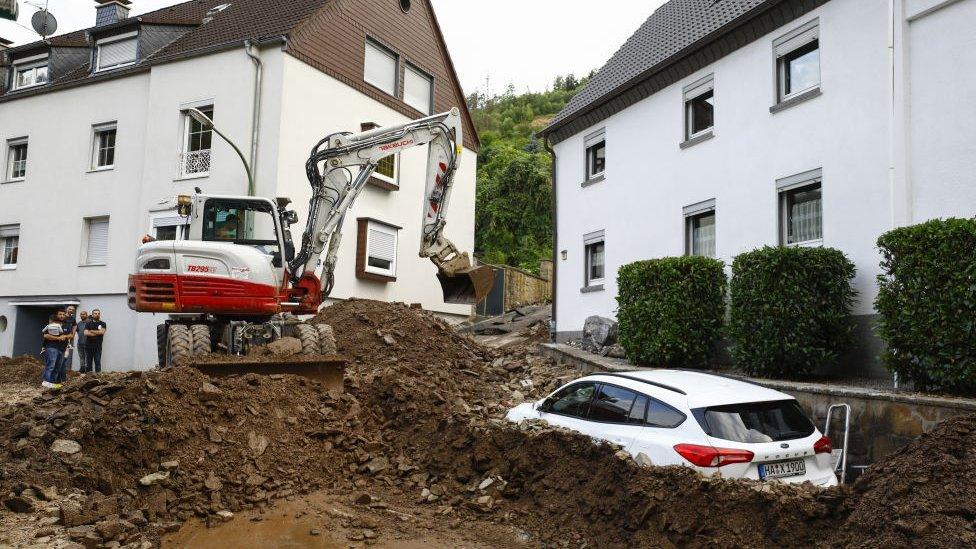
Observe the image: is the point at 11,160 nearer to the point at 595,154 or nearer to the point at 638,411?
the point at 595,154

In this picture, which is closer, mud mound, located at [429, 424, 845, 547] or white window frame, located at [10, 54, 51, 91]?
mud mound, located at [429, 424, 845, 547]

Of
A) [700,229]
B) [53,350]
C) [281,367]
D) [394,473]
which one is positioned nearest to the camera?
[394,473]

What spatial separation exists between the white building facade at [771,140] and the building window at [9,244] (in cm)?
1644

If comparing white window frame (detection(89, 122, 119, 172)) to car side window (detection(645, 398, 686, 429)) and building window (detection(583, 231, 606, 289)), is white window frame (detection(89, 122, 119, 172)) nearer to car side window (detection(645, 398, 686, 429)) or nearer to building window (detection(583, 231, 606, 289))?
building window (detection(583, 231, 606, 289))

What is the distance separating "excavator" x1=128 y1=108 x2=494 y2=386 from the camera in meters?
11.3

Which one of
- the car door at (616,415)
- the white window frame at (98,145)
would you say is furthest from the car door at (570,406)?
the white window frame at (98,145)

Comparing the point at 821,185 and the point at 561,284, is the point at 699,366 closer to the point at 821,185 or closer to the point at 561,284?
the point at 821,185

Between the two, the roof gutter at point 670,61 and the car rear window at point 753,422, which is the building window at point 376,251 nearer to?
the roof gutter at point 670,61

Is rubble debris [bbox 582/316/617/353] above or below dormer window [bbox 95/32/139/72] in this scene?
below

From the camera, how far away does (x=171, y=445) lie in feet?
26.9

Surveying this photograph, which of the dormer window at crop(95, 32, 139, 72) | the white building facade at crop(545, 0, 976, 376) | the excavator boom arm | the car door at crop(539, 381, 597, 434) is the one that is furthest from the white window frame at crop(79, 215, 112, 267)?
the car door at crop(539, 381, 597, 434)

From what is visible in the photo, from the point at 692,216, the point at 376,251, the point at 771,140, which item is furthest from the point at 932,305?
the point at 376,251

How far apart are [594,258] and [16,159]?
18.5 metres

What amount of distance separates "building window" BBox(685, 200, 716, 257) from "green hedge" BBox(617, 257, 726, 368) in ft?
5.14
